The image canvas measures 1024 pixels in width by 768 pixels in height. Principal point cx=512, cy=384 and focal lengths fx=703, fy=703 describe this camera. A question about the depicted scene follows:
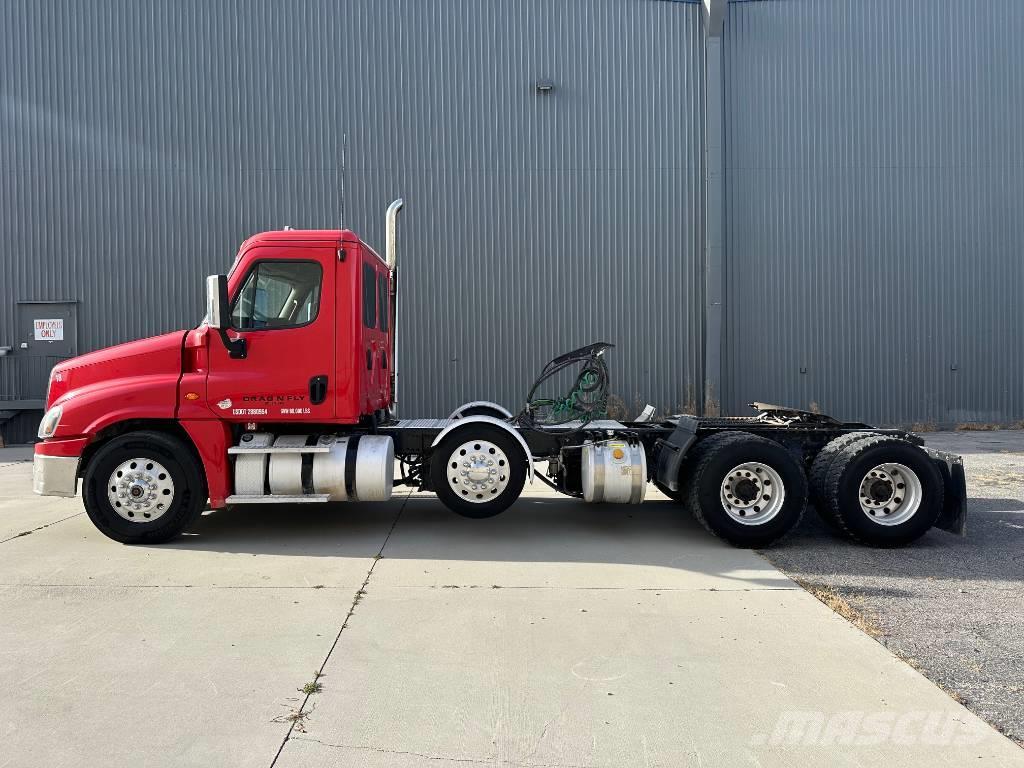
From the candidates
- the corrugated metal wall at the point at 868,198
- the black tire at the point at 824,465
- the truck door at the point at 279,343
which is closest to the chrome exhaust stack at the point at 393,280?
the truck door at the point at 279,343

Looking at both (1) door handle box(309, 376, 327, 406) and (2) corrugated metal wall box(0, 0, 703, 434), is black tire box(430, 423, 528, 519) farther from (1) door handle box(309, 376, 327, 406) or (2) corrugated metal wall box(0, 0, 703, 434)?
(2) corrugated metal wall box(0, 0, 703, 434)

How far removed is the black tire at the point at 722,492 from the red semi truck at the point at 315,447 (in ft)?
0.04

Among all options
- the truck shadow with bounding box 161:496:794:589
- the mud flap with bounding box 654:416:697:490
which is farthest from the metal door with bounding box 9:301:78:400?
the mud flap with bounding box 654:416:697:490

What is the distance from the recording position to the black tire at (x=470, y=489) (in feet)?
20.9

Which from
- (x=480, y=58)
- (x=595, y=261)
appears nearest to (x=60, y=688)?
(x=595, y=261)

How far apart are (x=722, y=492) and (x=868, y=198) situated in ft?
40.3

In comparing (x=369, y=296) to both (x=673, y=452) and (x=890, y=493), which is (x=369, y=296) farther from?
(x=890, y=493)

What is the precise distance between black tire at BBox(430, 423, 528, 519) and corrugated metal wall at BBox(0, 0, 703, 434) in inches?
329

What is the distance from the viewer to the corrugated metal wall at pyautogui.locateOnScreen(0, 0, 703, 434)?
579 inches

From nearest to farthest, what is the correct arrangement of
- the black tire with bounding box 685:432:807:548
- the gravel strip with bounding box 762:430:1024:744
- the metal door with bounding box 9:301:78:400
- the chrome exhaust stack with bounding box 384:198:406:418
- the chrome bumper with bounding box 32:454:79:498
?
1. the gravel strip with bounding box 762:430:1024:744
2. the black tire with bounding box 685:432:807:548
3. the chrome bumper with bounding box 32:454:79:498
4. the chrome exhaust stack with bounding box 384:198:406:418
5. the metal door with bounding box 9:301:78:400

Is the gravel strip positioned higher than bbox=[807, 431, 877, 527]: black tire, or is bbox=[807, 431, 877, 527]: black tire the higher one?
bbox=[807, 431, 877, 527]: black tire

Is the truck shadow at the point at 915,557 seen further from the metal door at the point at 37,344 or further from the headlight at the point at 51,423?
the metal door at the point at 37,344

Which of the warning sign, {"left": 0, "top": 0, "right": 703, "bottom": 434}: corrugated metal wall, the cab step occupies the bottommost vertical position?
the cab step

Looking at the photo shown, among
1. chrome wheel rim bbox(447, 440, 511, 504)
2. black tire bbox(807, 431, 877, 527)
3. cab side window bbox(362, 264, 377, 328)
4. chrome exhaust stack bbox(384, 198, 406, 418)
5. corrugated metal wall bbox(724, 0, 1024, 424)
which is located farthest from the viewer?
corrugated metal wall bbox(724, 0, 1024, 424)
